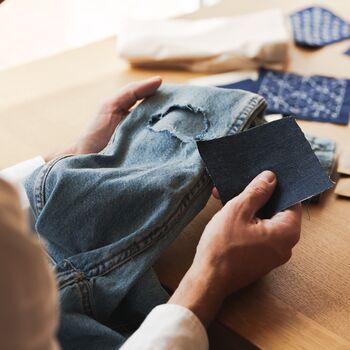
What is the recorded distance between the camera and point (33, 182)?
64 centimetres

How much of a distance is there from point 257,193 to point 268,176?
30mm

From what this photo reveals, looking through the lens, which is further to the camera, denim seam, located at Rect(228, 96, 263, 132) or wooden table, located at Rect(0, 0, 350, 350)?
denim seam, located at Rect(228, 96, 263, 132)

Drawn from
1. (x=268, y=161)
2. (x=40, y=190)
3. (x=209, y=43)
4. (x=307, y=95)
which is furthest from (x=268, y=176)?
(x=209, y=43)

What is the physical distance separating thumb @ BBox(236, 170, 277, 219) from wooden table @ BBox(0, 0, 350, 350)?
3.1 inches

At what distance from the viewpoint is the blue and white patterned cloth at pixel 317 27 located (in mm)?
1120

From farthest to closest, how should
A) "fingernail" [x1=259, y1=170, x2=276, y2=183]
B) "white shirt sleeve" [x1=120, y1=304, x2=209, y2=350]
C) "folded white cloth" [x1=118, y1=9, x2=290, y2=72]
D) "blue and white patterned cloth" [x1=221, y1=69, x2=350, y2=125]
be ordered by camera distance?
"folded white cloth" [x1=118, y1=9, x2=290, y2=72]
"blue and white patterned cloth" [x1=221, y1=69, x2=350, y2=125]
"fingernail" [x1=259, y1=170, x2=276, y2=183]
"white shirt sleeve" [x1=120, y1=304, x2=209, y2=350]

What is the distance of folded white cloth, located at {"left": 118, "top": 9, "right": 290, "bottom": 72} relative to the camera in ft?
3.42

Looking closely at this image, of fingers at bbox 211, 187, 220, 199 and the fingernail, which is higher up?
the fingernail

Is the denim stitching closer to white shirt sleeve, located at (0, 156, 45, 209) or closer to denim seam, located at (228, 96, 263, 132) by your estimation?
white shirt sleeve, located at (0, 156, 45, 209)

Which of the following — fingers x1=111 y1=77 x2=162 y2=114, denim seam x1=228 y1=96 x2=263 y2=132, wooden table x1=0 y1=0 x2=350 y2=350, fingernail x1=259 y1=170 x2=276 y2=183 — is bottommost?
wooden table x1=0 y1=0 x2=350 y2=350

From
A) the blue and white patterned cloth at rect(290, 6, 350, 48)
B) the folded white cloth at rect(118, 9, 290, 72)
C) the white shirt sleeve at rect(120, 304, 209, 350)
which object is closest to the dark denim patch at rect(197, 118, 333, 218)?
the white shirt sleeve at rect(120, 304, 209, 350)

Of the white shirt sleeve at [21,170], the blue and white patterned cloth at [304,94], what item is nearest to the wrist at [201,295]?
the white shirt sleeve at [21,170]

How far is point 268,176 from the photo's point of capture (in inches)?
24.2

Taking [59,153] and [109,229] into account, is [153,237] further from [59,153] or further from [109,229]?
[59,153]
